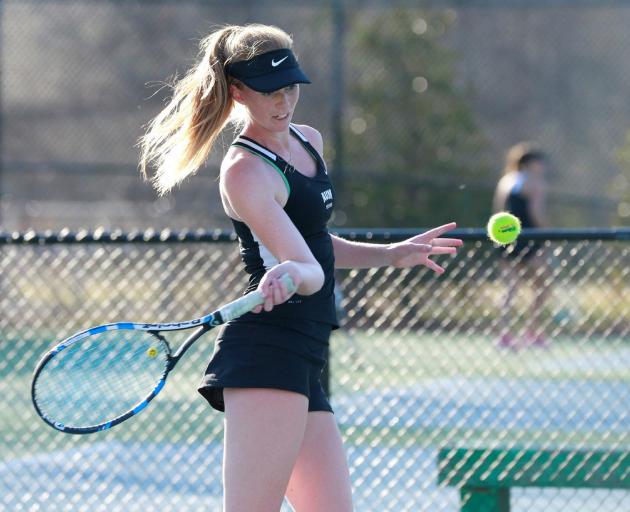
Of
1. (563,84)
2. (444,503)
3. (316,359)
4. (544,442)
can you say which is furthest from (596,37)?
(316,359)

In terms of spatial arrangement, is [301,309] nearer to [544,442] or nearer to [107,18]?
[544,442]

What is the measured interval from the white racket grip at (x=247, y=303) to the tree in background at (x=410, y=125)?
7.01m

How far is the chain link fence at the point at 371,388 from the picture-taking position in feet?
16.5

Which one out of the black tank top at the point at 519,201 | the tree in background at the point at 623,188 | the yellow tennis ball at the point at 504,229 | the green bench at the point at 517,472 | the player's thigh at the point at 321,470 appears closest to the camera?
the player's thigh at the point at 321,470

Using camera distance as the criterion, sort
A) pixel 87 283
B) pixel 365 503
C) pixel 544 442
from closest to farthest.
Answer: pixel 365 503 → pixel 544 442 → pixel 87 283

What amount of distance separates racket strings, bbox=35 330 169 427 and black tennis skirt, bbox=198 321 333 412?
21 centimetres

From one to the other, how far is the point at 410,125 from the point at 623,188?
1938 millimetres

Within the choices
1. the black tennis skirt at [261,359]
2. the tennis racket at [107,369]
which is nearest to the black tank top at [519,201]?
the tennis racket at [107,369]

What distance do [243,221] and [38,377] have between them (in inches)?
29.0

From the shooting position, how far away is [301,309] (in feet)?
10.1

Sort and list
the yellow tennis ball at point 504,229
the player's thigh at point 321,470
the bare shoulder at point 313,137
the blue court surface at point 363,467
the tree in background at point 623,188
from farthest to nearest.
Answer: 1. the tree in background at point 623,188
2. the blue court surface at point 363,467
3. the yellow tennis ball at point 504,229
4. the bare shoulder at point 313,137
5. the player's thigh at point 321,470

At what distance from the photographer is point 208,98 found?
311cm

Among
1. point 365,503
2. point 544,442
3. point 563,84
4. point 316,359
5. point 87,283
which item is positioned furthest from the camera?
point 563,84

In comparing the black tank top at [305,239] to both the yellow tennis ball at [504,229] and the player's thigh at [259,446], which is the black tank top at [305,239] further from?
the yellow tennis ball at [504,229]
